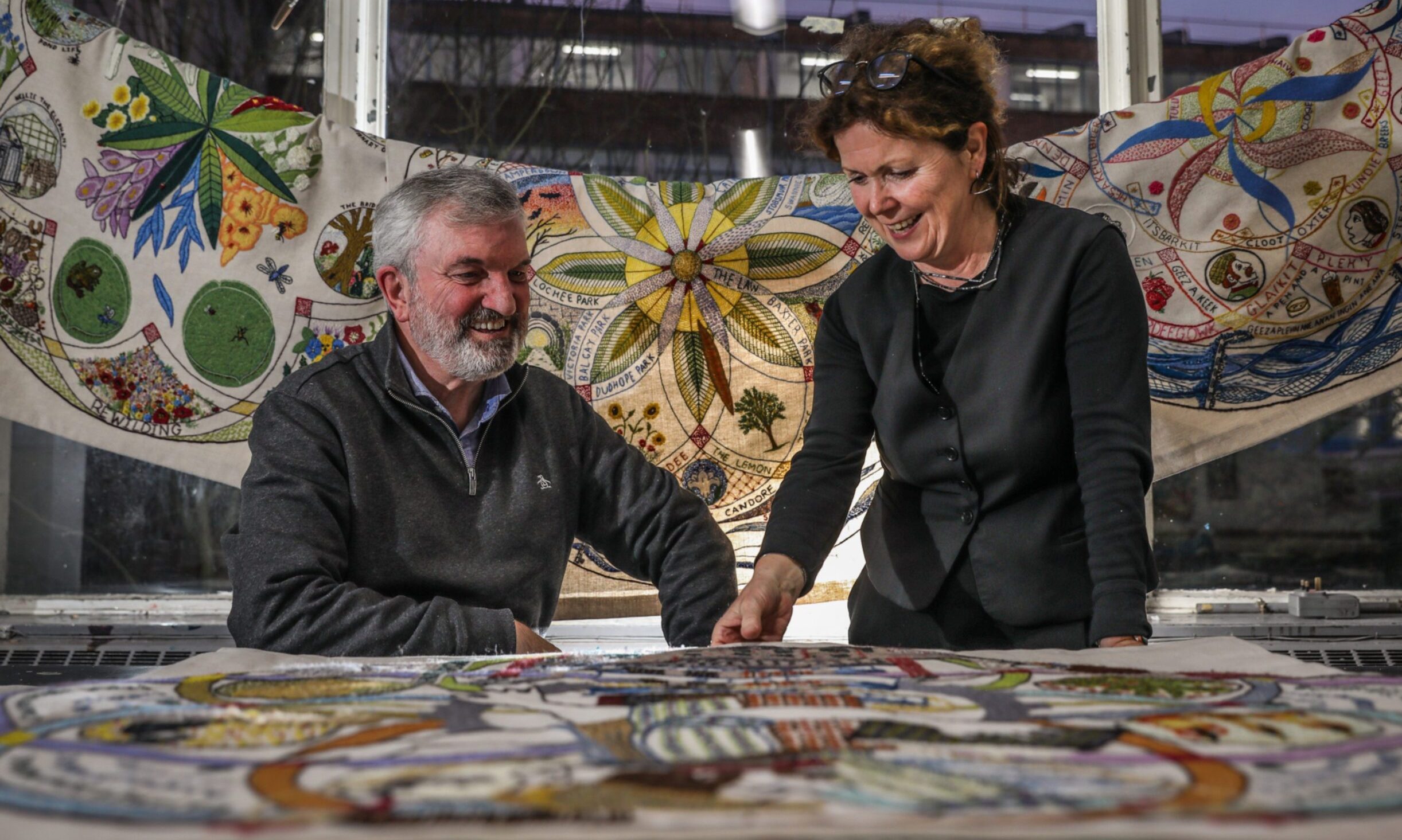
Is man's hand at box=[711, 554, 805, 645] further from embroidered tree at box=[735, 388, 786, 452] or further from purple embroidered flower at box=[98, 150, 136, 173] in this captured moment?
purple embroidered flower at box=[98, 150, 136, 173]

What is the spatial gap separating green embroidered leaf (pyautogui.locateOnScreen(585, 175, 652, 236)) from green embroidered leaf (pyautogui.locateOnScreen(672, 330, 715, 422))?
22cm

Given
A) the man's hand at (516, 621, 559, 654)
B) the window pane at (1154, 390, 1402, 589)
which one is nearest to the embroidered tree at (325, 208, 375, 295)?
the man's hand at (516, 621, 559, 654)

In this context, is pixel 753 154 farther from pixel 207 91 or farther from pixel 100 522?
pixel 100 522

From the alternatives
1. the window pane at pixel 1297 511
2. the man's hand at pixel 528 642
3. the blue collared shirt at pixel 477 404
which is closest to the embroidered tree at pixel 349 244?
the blue collared shirt at pixel 477 404

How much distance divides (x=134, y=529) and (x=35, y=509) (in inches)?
7.9

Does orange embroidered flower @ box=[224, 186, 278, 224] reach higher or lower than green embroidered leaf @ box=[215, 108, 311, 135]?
lower

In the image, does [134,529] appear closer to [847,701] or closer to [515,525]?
[515,525]

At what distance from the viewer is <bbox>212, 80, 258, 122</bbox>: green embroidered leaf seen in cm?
201

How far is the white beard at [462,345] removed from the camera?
153 centimetres

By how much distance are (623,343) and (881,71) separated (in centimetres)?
80

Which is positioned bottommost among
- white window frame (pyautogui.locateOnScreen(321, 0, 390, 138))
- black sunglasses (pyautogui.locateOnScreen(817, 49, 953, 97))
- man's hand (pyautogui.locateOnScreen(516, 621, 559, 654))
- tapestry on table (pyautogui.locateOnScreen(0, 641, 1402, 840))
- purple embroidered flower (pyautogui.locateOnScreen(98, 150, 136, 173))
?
man's hand (pyautogui.locateOnScreen(516, 621, 559, 654))

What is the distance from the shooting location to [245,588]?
134 centimetres

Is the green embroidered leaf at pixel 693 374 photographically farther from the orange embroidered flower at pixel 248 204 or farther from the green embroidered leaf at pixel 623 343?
the orange embroidered flower at pixel 248 204

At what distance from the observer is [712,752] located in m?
0.68
